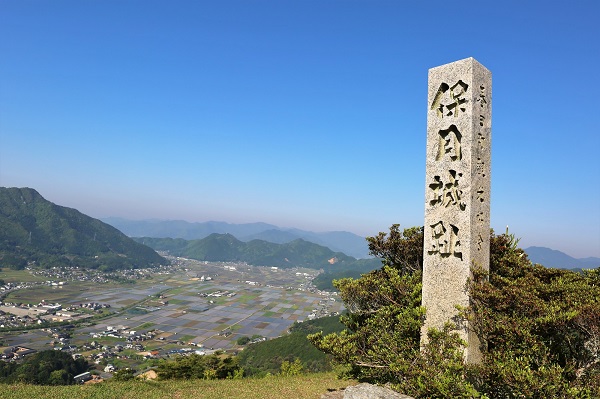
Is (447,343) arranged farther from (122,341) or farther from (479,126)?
(122,341)

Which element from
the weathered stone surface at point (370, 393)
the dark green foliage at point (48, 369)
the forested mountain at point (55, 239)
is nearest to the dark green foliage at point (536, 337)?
the weathered stone surface at point (370, 393)

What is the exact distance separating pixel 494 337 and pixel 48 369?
138 feet

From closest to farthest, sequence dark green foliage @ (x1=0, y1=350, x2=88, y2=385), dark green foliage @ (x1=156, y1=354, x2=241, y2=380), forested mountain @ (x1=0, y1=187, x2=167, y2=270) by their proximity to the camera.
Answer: dark green foliage @ (x1=156, y1=354, x2=241, y2=380) < dark green foliage @ (x1=0, y1=350, x2=88, y2=385) < forested mountain @ (x1=0, y1=187, x2=167, y2=270)

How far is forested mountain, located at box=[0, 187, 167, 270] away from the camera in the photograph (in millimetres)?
126438

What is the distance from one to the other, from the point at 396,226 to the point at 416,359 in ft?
12.7

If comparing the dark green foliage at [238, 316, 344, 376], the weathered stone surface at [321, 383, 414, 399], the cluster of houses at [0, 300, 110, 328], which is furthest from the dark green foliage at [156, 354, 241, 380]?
the cluster of houses at [0, 300, 110, 328]

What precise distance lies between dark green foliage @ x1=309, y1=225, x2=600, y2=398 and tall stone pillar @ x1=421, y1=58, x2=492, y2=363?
1.08 ft

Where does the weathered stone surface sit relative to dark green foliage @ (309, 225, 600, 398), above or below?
below

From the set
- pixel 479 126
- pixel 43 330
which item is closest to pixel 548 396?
pixel 479 126

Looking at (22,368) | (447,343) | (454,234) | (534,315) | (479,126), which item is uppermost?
(479,126)

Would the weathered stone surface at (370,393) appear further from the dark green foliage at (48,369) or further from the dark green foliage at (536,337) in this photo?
the dark green foliage at (48,369)

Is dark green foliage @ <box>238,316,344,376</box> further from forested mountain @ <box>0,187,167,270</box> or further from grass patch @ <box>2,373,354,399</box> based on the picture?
forested mountain @ <box>0,187,167,270</box>

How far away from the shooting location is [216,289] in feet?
372

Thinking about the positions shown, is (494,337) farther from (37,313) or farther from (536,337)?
(37,313)
